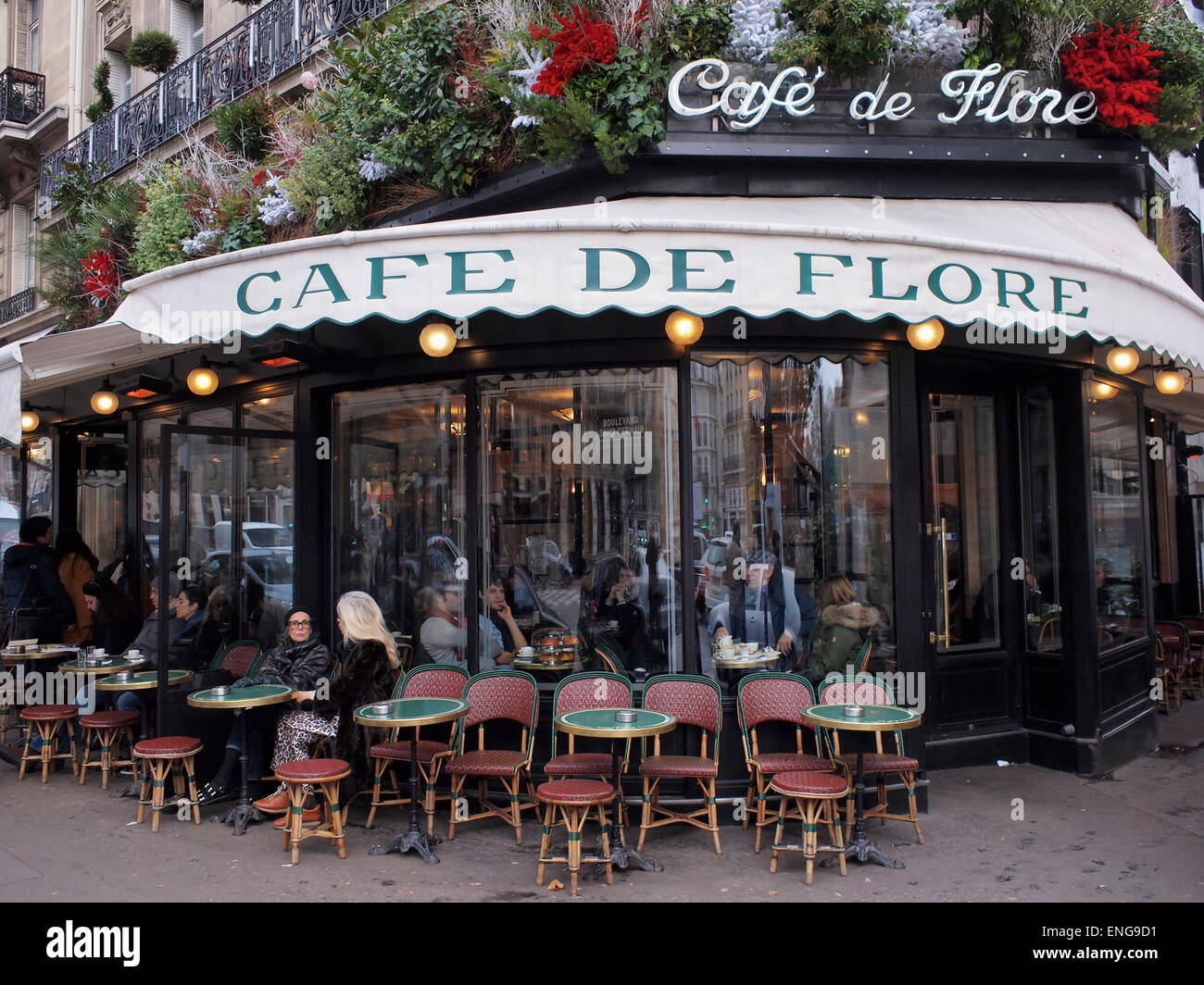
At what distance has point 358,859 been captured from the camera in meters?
5.57

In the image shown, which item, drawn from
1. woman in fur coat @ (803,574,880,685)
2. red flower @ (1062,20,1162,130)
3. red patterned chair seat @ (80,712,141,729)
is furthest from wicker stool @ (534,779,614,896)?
red flower @ (1062,20,1162,130)

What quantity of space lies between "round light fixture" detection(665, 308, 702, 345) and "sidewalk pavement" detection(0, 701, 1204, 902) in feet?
10.3

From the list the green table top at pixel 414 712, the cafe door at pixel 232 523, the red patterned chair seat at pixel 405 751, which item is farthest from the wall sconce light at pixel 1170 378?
the cafe door at pixel 232 523

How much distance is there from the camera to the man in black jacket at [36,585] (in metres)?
9.41

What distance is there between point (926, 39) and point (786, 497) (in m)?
3.19

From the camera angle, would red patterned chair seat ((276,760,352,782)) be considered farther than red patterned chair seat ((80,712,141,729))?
No

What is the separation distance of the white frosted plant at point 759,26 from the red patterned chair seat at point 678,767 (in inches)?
179

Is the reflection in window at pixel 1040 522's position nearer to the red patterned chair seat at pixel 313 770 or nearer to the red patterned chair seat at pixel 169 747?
the red patterned chair seat at pixel 313 770

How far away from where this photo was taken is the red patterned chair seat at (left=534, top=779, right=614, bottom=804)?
5.03 meters

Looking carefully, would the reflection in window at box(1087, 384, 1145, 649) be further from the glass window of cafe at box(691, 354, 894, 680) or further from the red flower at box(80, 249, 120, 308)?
the red flower at box(80, 249, 120, 308)
